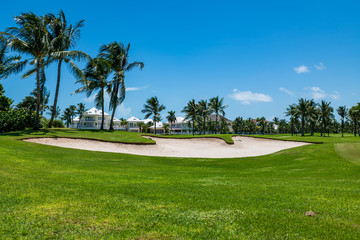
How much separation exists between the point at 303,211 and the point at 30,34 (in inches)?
1177

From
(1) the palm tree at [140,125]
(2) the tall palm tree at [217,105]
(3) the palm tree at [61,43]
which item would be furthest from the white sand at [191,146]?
(1) the palm tree at [140,125]

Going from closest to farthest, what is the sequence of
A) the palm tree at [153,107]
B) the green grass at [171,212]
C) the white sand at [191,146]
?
the green grass at [171,212] < the white sand at [191,146] < the palm tree at [153,107]

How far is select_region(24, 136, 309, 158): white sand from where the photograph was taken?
2281 cm

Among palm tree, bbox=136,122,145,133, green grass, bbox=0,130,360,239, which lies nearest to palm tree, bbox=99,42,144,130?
green grass, bbox=0,130,360,239

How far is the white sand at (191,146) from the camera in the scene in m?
22.8

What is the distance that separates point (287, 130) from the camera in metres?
159

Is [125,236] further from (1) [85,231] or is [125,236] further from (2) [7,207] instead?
(2) [7,207]

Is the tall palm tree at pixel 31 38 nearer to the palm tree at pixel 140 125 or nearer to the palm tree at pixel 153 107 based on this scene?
the palm tree at pixel 153 107

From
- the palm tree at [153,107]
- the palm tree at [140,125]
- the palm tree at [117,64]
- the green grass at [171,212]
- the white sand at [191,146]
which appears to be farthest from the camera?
the palm tree at [140,125]

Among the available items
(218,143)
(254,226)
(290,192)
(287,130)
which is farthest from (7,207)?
(287,130)

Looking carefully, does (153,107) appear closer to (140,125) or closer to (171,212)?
(140,125)

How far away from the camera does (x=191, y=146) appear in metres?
31.2

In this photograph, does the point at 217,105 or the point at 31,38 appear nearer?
the point at 31,38

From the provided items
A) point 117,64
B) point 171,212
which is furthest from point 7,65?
point 171,212
